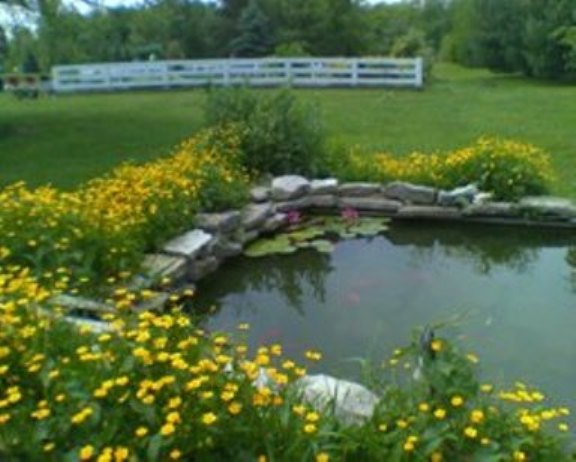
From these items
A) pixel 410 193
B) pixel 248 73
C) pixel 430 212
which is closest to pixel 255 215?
pixel 410 193

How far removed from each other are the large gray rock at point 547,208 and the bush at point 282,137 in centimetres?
241

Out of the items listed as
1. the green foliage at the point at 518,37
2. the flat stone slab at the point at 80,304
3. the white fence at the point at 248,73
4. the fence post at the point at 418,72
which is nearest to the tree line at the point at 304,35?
the green foliage at the point at 518,37

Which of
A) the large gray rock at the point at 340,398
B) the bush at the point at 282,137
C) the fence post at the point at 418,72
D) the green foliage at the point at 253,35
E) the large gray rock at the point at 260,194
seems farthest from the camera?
the green foliage at the point at 253,35

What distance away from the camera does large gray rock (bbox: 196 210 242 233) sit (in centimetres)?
700

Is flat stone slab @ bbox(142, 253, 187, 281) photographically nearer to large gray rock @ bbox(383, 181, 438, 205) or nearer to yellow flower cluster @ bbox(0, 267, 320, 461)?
yellow flower cluster @ bbox(0, 267, 320, 461)

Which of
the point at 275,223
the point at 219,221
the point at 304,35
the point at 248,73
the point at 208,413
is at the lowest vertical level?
the point at 248,73

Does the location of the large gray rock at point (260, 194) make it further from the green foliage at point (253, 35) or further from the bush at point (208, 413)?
the green foliage at point (253, 35)

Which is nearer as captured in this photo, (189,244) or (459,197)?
(189,244)

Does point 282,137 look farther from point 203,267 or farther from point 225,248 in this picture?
point 203,267

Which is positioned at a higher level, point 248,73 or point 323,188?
point 323,188

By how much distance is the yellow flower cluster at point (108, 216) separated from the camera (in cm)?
518

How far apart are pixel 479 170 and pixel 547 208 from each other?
0.87m

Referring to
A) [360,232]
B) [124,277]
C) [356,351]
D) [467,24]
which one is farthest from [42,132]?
[467,24]

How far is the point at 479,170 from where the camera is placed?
26.9ft
